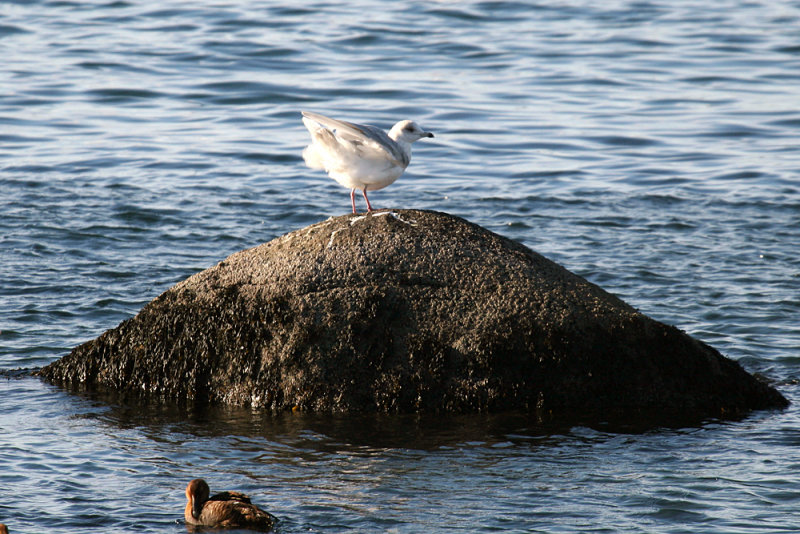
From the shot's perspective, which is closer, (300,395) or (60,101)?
(300,395)

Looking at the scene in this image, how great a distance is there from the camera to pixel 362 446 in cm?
716

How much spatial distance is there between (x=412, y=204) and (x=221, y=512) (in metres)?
9.02

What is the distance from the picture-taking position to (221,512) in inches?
231

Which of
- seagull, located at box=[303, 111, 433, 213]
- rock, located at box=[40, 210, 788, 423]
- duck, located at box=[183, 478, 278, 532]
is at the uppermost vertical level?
seagull, located at box=[303, 111, 433, 213]

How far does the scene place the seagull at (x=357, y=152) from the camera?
7895mm

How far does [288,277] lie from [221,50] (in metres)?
16.6

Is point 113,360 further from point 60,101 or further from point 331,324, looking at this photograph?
point 60,101

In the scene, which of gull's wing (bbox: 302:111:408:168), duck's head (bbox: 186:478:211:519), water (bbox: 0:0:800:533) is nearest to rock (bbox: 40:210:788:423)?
water (bbox: 0:0:800:533)

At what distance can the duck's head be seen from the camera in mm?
5957

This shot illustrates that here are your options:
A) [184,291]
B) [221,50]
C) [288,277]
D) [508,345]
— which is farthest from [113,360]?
[221,50]

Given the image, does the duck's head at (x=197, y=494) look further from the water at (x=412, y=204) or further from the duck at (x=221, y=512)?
the water at (x=412, y=204)

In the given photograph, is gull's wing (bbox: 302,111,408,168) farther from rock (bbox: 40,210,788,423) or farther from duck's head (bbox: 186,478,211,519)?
duck's head (bbox: 186,478,211,519)

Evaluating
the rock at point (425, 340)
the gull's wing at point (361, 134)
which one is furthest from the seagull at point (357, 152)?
the rock at point (425, 340)

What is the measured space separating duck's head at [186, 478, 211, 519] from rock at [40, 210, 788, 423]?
1.73m
